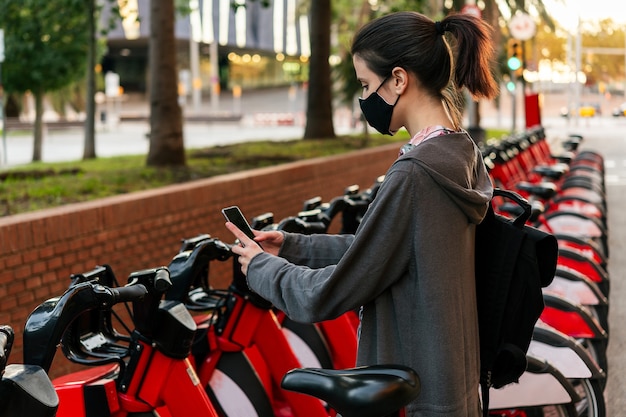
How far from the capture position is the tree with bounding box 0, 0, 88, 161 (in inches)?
916

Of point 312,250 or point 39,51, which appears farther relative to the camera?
point 39,51

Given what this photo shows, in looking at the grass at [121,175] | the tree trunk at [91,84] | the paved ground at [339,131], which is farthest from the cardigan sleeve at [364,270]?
the tree trunk at [91,84]

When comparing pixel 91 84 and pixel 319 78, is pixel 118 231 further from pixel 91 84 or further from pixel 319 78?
pixel 91 84

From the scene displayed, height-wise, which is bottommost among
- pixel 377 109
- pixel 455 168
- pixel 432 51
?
pixel 455 168

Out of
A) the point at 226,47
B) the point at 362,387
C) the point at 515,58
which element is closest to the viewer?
the point at 362,387

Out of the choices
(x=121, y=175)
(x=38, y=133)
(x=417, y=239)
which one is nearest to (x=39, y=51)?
(x=38, y=133)

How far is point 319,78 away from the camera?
16703 millimetres

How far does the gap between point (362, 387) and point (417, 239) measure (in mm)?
394

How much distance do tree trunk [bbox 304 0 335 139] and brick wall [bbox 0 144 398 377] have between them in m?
6.67

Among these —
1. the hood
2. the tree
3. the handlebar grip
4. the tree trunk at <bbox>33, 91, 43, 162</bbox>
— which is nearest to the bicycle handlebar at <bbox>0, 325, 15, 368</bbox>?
the handlebar grip

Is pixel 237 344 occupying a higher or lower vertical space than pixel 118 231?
lower

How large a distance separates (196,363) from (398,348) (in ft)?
4.99

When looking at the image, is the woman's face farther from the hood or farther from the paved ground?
the paved ground

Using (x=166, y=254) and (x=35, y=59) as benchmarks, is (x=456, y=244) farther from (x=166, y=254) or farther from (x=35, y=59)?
(x=35, y=59)
